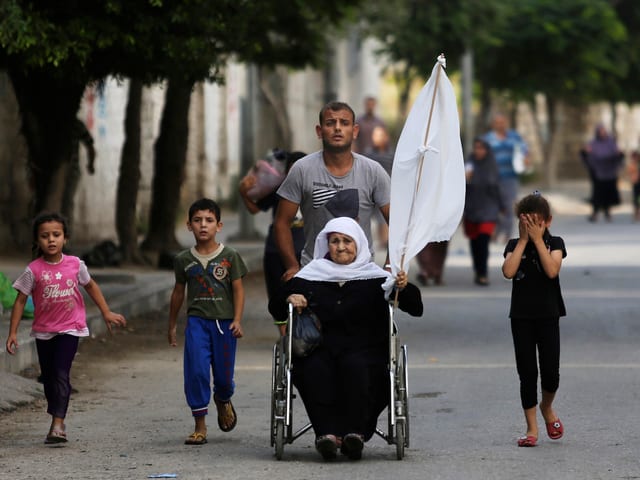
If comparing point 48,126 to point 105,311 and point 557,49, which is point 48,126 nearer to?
point 105,311

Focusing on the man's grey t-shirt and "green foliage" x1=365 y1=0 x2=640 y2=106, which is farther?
"green foliage" x1=365 y1=0 x2=640 y2=106

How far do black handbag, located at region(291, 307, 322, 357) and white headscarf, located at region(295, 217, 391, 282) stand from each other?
20 cm

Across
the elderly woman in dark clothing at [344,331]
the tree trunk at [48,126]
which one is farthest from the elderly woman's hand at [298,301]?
the tree trunk at [48,126]

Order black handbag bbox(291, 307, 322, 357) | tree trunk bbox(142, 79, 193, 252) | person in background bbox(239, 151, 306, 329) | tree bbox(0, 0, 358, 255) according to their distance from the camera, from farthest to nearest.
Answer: tree trunk bbox(142, 79, 193, 252) → tree bbox(0, 0, 358, 255) → person in background bbox(239, 151, 306, 329) → black handbag bbox(291, 307, 322, 357)

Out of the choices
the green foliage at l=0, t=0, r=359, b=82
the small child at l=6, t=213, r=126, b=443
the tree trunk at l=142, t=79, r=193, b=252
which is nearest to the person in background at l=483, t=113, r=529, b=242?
the tree trunk at l=142, t=79, r=193, b=252

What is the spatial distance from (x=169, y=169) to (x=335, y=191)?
1172 cm

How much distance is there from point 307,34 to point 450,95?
42.8ft

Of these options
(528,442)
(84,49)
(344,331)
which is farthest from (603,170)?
(344,331)

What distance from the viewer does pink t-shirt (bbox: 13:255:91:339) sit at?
8867 millimetres

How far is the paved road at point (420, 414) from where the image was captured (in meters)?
7.91

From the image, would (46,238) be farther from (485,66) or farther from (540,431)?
(485,66)

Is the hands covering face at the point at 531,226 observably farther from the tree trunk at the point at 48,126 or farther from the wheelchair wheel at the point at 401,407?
the tree trunk at the point at 48,126

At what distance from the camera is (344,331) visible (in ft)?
27.0

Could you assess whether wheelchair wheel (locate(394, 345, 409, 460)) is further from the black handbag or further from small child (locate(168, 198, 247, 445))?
small child (locate(168, 198, 247, 445))
